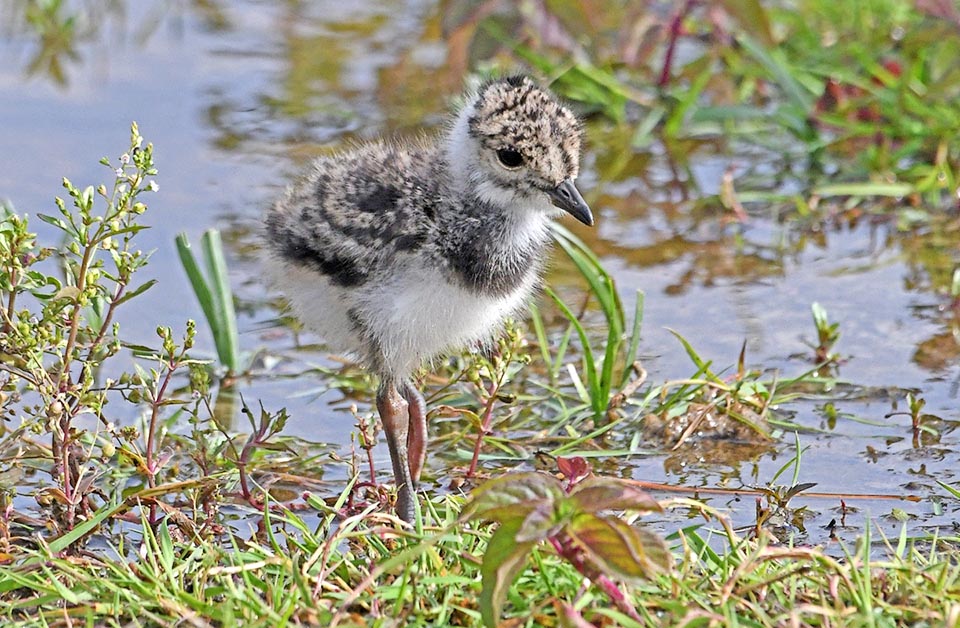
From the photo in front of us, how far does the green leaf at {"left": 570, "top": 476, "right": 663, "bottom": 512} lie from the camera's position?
2645mm

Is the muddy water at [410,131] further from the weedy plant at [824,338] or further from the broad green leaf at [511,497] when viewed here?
the broad green leaf at [511,497]

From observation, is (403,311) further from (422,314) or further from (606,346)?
(606,346)

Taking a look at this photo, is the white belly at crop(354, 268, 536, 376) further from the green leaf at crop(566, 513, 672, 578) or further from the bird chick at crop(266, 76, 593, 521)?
the green leaf at crop(566, 513, 672, 578)

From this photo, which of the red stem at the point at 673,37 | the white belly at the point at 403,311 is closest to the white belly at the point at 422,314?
the white belly at the point at 403,311

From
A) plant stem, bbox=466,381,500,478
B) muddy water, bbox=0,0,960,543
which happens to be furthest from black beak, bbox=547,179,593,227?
muddy water, bbox=0,0,960,543

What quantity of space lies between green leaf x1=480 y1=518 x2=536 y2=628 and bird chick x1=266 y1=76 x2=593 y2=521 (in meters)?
0.75

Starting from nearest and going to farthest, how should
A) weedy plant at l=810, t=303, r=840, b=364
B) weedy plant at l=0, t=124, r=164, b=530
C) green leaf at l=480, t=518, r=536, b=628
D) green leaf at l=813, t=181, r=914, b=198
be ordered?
1. green leaf at l=480, t=518, r=536, b=628
2. weedy plant at l=0, t=124, r=164, b=530
3. weedy plant at l=810, t=303, r=840, b=364
4. green leaf at l=813, t=181, r=914, b=198

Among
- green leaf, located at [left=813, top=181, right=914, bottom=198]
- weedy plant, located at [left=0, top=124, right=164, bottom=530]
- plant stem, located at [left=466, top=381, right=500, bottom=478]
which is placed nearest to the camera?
weedy plant, located at [left=0, top=124, right=164, bottom=530]

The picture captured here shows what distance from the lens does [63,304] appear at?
3.15 m

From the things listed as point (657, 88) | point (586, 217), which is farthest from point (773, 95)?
point (586, 217)

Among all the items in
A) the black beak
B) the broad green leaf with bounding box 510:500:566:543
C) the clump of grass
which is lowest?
the broad green leaf with bounding box 510:500:566:543

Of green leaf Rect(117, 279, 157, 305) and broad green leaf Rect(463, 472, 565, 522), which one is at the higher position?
green leaf Rect(117, 279, 157, 305)

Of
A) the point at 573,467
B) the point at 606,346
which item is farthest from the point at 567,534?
the point at 606,346

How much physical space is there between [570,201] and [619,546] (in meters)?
1.20
